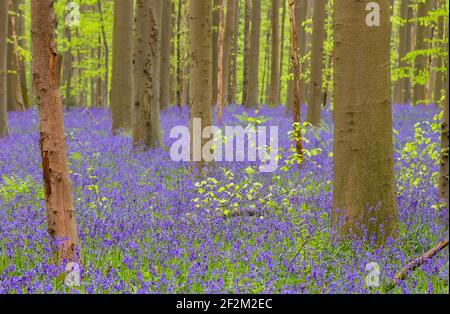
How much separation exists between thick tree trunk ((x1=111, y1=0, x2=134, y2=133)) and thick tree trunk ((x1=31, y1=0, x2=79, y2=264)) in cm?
Answer: 1101

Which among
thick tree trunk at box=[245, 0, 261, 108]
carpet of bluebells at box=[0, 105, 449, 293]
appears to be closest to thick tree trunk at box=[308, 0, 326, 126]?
carpet of bluebells at box=[0, 105, 449, 293]

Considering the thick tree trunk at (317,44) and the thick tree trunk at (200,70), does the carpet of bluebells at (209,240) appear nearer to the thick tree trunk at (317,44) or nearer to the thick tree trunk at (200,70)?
the thick tree trunk at (200,70)

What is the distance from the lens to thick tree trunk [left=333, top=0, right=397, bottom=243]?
561cm

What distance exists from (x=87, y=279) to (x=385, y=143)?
3415 millimetres

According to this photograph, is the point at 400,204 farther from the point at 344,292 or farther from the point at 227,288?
the point at 227,288

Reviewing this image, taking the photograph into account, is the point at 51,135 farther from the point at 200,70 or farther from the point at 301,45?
the point at 301,45

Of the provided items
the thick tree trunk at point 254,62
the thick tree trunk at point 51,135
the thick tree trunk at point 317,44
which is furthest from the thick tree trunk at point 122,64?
the thick tree trunk at point 51,135

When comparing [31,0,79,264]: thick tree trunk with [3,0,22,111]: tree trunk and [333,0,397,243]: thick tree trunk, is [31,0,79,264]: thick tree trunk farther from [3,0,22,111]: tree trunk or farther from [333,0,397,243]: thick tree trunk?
[3,0,22,111]: tree trunk

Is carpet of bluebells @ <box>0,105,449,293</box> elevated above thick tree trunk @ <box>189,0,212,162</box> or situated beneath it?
situated beneath

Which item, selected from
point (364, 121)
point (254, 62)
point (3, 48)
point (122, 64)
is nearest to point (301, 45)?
point (254, 62)

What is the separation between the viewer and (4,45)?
13.7 metres

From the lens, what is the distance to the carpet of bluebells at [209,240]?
173 inches

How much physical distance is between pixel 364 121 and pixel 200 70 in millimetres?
4885

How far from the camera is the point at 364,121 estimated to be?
5625mm
